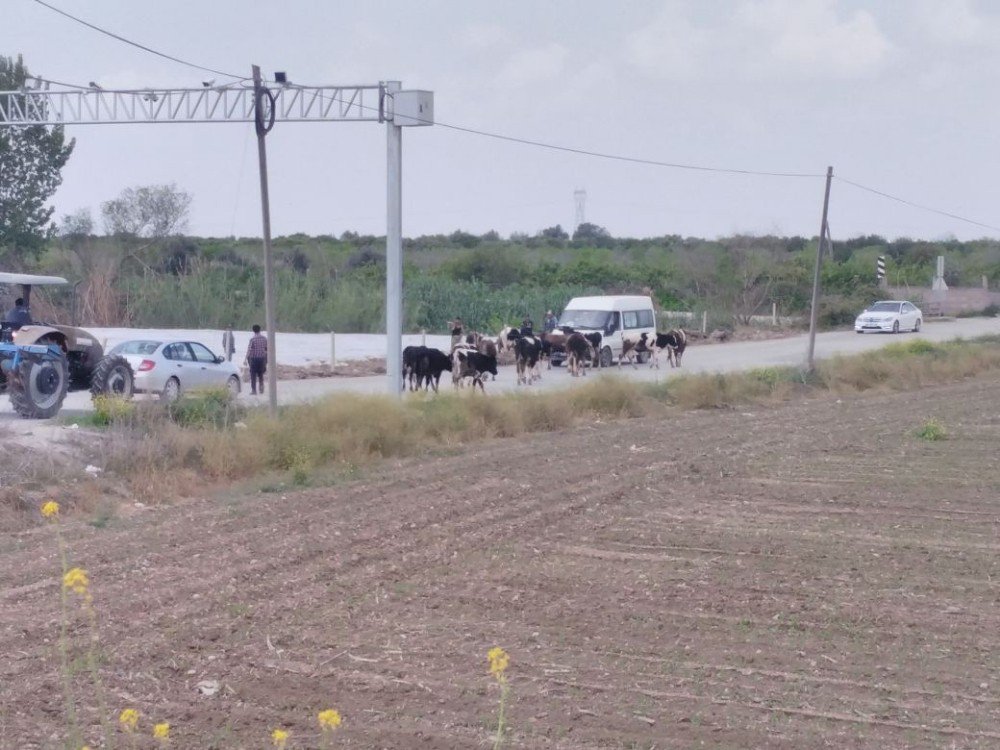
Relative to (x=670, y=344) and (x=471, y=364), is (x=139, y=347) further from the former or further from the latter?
(x=670, y=344)

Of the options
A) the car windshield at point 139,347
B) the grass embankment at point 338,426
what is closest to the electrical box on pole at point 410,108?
the grass embankment at point 338,426

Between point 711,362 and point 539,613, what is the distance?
114 ft

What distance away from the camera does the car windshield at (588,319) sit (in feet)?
135

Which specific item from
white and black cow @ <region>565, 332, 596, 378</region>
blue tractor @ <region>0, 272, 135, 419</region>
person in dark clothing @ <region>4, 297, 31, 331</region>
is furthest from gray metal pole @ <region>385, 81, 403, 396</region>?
white and black cow @ <region>565, 332, 596, 378</region>

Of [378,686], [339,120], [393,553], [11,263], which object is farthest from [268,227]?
[11,263]

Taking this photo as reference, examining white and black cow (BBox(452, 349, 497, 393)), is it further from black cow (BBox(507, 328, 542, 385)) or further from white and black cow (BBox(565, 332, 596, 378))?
white and black cow (BBox(565, 332, 596, 378))

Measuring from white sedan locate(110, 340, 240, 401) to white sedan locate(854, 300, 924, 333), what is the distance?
39.9m

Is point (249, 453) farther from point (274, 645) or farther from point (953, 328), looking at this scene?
point (953, 328)

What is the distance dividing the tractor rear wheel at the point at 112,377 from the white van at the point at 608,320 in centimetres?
1860

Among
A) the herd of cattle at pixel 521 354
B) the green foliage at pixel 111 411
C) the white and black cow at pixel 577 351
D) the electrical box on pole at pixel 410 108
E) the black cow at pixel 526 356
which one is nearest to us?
the green foliage at pixel 111 411

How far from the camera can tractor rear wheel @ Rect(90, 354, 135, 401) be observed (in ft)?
74.7

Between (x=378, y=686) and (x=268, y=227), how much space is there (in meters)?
13.4

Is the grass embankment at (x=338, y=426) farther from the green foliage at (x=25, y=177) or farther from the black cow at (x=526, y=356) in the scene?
the green foliage at (x=25, y=177)

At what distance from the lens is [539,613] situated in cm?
980
